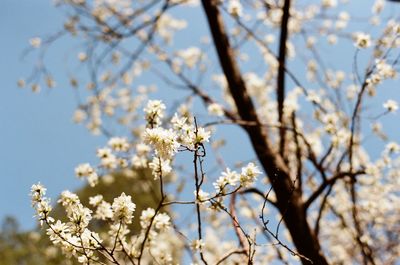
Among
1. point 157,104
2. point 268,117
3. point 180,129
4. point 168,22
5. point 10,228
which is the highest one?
point 10,228

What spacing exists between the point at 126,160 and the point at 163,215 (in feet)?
1.92

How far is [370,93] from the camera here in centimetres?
308

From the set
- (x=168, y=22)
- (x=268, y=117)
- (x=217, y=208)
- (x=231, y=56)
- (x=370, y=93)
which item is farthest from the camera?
(x=168, y=22)

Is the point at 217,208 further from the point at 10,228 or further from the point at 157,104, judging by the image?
the point at 10,228

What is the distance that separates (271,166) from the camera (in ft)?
10.3

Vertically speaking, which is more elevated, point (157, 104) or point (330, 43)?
point (330, 43)

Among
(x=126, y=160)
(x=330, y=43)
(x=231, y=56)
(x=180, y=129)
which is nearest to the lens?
(x=180, y=129)

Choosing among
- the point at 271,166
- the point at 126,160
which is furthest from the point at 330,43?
the point at 126,160

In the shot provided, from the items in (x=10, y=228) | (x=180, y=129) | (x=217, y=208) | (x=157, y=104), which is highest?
(x=10, y=228)

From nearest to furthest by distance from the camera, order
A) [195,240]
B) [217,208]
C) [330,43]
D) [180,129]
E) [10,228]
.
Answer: [180,129], [217,208], [195,240], [330,43], [10,228]

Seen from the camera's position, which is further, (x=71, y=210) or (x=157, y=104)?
(x=157, y=104)

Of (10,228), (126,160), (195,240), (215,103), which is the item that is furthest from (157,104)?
(10,228)

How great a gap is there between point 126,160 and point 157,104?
843mm

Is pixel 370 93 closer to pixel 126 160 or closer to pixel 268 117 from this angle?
pixel 126 160
